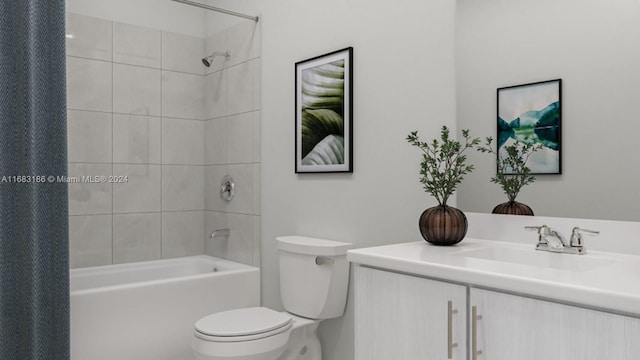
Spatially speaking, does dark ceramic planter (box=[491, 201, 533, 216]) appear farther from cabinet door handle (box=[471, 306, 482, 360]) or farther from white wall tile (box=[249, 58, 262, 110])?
white wall tile (box=[249, 58, 262, 110])

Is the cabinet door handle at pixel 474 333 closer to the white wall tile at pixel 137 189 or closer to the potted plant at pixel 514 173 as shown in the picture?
the potted plant at pixel 514 173

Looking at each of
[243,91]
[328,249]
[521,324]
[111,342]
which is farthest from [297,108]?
[521,324]

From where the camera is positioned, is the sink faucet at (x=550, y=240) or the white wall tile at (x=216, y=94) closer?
the sink faucet at (x=550, y=240)

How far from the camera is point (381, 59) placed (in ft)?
6.74

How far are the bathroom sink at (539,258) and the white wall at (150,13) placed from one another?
2476mm

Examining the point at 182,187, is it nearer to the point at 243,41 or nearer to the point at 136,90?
the point at 136,90

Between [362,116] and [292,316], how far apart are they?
989 mm

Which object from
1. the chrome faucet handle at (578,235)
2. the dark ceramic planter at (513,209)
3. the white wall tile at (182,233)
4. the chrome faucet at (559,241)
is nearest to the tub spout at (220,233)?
the white wall tile at (182,233)

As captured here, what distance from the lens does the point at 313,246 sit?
7.09 ft

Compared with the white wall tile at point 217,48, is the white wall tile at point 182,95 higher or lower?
lower

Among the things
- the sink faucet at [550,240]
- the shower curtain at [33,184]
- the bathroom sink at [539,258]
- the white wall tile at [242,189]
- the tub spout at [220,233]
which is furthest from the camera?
the tub spout at [220,233]

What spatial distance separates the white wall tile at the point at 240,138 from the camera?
2846 millimetres

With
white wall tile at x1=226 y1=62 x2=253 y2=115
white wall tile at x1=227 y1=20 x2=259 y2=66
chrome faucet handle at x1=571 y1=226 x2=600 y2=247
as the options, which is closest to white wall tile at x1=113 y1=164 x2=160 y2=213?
white wall tile at x1=226 y1=62 x2=253 y2=115

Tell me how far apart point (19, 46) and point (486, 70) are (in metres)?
1.81
